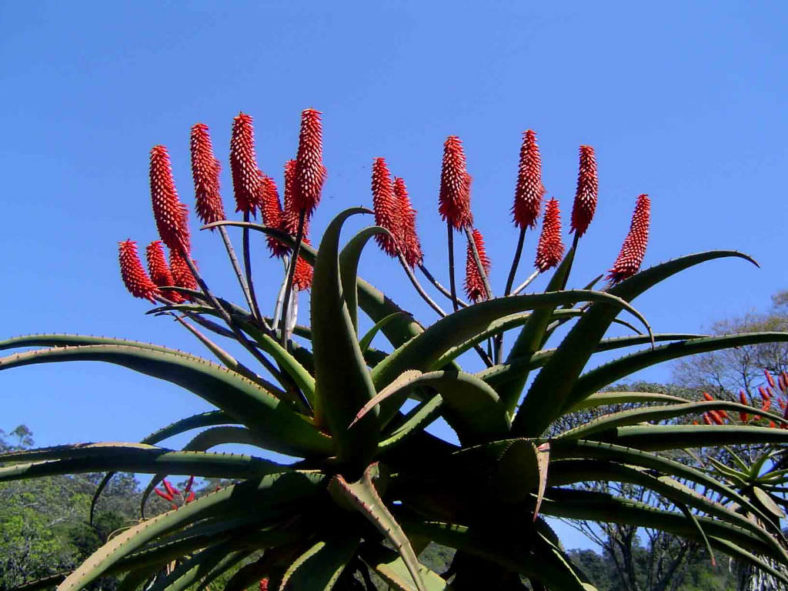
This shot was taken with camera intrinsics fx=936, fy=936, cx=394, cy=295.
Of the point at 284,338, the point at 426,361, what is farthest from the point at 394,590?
the point at 284,338

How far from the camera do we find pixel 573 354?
14.3ft

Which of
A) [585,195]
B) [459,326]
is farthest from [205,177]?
[585,195]

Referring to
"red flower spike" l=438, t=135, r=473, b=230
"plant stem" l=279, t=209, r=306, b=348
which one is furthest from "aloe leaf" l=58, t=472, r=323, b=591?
"red flower spike" l=438, t=135, r=473, b=230

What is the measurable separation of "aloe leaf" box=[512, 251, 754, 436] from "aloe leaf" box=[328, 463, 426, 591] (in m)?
0.86

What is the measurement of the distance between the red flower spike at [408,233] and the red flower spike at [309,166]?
2.70ft

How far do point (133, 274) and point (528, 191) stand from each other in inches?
87.3

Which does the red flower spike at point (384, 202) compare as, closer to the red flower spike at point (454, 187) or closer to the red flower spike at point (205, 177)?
the red flower spike at point (454, 187)

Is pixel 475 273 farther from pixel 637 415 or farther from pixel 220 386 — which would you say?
pixel 220 386

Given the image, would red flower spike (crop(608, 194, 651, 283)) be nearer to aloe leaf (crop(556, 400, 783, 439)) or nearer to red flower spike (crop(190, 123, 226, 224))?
aloe leaf (crop(556, 400, 783, 439))

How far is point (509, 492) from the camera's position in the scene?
4535 millimetres

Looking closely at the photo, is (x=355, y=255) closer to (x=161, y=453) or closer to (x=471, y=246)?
(x=161, y=453)

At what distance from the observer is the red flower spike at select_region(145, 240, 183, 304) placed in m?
5.37

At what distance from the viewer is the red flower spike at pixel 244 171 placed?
4.78 meters

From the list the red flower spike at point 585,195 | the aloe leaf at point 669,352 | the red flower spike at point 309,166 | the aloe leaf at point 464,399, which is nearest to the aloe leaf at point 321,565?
the aloe leaf at point 464,399
